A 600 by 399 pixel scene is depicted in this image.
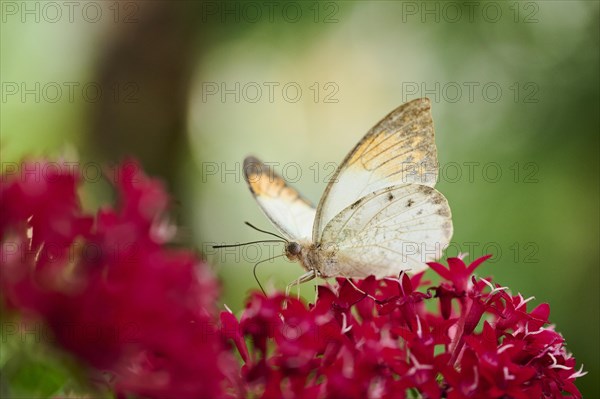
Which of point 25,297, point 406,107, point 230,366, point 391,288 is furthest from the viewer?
point 406,107

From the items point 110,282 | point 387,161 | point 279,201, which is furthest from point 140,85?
point 110,282

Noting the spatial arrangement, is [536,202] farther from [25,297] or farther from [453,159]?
[25,297]

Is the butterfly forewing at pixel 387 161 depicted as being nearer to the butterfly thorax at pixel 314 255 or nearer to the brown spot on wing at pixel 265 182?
the butterfly thorax at pixel 314 255

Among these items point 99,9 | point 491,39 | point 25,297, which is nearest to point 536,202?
point 491,39

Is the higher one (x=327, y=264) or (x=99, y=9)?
(x=99, y=9)

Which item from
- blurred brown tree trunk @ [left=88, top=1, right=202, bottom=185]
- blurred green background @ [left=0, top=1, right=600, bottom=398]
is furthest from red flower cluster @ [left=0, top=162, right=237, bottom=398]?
blurred brown tree trunk @ [left=88, top=1, right=202, bottom=185]

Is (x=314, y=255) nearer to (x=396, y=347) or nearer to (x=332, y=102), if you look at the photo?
(x=396, y=347)
